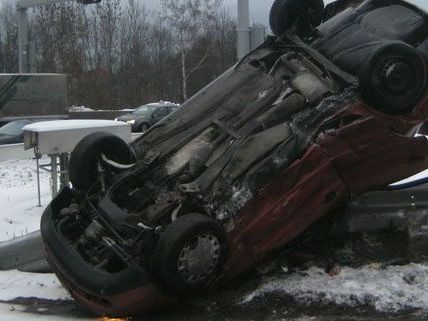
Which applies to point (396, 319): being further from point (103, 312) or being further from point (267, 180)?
point (103, 312)

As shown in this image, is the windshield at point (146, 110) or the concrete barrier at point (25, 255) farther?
the windshield at point (146, 110)

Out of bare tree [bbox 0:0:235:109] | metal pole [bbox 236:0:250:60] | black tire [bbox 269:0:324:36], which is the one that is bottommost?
bare tree [bbox 0:0:235:109]

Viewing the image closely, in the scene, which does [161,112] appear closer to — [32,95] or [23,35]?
[32,95]

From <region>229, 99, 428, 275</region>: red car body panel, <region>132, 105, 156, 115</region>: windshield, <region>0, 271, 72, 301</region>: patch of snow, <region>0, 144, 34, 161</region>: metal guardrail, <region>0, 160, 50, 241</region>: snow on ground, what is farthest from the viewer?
<region>132, 105, 156, 115</region>: windshield

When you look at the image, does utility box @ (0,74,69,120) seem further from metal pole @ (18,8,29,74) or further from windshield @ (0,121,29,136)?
windshield @ (0,121,29,136)

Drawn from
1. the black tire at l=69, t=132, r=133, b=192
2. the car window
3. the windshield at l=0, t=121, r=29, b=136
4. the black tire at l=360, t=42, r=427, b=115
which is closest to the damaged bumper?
the black tire at l=69, t=132, r=133, b=192

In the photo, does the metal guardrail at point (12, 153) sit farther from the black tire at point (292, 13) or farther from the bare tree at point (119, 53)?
the bare tree at point (119, 53)

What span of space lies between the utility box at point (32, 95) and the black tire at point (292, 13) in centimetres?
2055

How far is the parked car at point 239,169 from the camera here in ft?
13.4

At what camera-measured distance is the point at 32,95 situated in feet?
84.3

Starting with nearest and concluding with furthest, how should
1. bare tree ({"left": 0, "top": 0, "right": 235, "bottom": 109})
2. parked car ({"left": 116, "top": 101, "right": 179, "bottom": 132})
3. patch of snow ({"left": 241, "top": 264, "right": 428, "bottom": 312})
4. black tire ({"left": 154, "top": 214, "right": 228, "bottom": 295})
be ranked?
black tire ({"left": 154, "top": 214, "right": 228, "bottom": 295}), patch of snow ({"left": 241, "top": 264, "right": 428, "bottom": 312}), parked car ({"left": 116, "top": 101, "right": 179, "bottom": 132}), bare tree ({"left": 0, "top": 0, "right": 235, "bottom": 109})

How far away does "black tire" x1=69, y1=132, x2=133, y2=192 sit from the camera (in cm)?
495

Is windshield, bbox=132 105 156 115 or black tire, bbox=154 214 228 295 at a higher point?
black tire, bbox=154 214 228 295

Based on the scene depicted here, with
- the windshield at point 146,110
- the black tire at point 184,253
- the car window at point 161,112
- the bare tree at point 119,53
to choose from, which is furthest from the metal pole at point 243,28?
the bare tree at point 119,53
